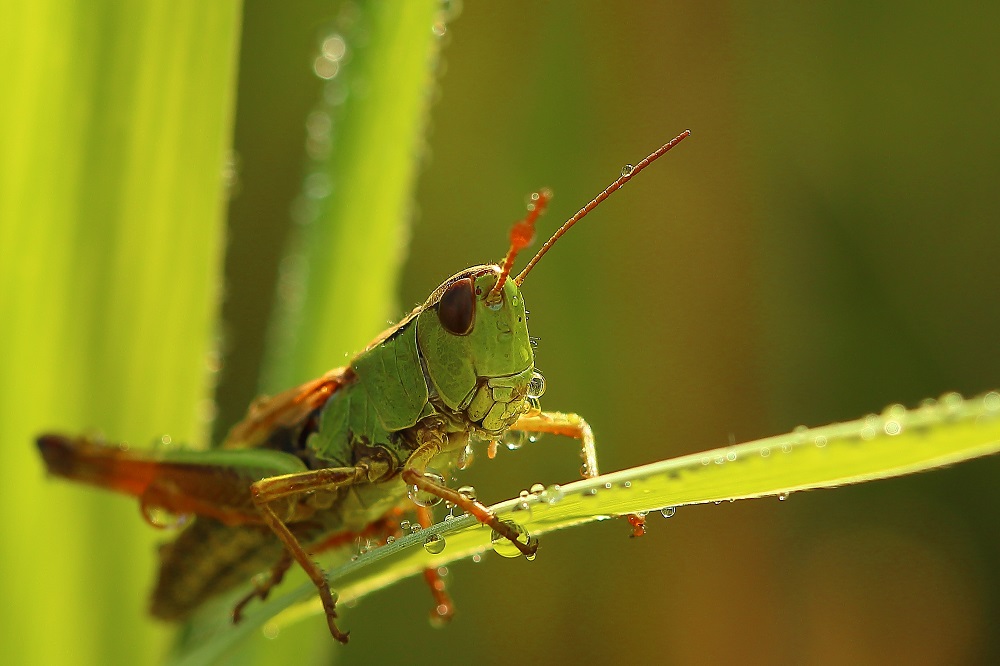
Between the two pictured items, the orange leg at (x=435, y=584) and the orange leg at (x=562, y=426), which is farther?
the orange leg at (x=435, y=584)

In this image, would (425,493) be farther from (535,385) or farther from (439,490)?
(535,385)

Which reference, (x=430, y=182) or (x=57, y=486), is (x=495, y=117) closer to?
(x=430, y=182)

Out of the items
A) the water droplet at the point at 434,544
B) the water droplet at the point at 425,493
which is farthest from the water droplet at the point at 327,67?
the water droplet at the point at 434,544

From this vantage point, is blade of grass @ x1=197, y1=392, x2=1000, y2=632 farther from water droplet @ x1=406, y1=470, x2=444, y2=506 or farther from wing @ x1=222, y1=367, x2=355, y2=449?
wing @ x1=222, y1=367, x2=355, y2=449

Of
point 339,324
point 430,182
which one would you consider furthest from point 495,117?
point 339,324

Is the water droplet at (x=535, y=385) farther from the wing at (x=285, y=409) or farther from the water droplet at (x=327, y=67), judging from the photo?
the water droplet at (x=327, y=67)

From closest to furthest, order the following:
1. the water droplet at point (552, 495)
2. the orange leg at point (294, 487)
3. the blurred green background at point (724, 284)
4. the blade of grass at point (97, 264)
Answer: the water droplet at point (552, 495) < the blade of grass at point (97, 264) < the orange leg at point (294, 487) < the blurred green background at point (724, 284)

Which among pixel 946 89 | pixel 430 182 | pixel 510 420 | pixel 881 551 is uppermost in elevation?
pixel 946 89
